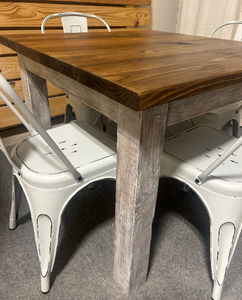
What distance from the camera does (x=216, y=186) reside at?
0.72 m

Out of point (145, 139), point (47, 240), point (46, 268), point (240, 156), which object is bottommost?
point (46, 268)

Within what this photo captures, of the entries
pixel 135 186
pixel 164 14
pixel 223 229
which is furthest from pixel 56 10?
pixel 223 229

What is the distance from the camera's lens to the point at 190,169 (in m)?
0.77

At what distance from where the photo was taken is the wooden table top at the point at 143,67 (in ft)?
1.53

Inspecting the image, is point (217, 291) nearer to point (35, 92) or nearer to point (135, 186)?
point (135, 186)

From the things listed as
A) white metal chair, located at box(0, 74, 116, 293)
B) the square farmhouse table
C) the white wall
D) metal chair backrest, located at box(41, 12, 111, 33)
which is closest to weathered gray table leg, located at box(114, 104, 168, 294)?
the square farmhouse table

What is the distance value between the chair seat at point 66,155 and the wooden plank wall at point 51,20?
39.1 inches

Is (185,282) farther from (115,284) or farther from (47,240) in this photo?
(47,240)

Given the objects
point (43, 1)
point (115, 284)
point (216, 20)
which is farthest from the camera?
point (216, 20)

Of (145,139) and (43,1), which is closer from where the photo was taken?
(145,139)

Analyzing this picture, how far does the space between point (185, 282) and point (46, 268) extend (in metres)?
0.49

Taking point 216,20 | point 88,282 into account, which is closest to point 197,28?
point 216,20

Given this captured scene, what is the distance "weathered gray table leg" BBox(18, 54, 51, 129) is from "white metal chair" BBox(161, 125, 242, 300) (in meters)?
0.56

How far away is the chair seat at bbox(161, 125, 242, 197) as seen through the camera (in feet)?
2.37
